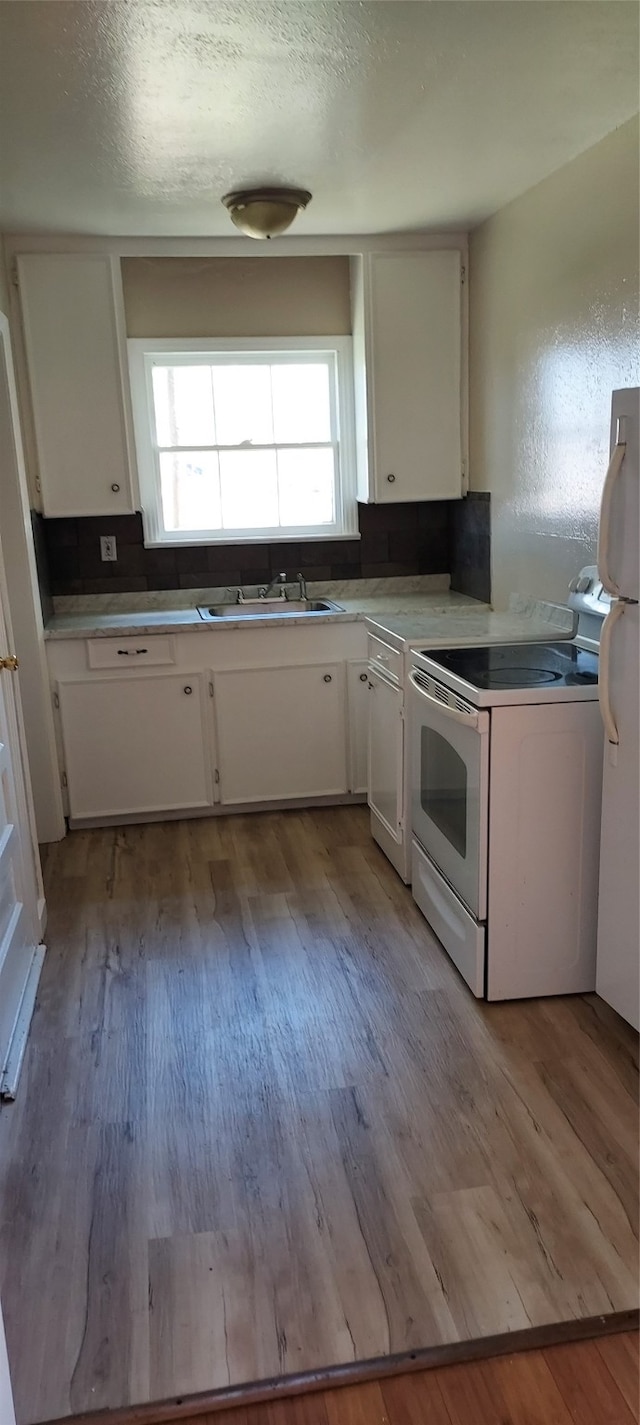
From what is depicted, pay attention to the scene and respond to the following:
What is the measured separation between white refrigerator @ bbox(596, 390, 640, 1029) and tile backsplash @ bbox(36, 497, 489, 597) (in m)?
1.93

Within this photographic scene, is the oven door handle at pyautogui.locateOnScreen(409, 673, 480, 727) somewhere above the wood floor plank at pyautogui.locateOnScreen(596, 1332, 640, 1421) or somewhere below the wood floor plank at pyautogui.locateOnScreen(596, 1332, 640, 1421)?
above

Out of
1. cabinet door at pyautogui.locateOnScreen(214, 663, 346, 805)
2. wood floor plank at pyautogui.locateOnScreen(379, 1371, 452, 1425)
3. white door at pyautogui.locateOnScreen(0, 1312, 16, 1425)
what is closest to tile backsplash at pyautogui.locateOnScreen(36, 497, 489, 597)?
cabinet door at pyautogui.locateOnScreen(214, 663, 346, 805)

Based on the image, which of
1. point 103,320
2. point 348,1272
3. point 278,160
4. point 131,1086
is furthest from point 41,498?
point 348,1272

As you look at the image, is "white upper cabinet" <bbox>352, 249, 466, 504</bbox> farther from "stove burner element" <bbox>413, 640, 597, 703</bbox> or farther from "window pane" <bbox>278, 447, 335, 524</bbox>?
"stove burner element" <bbox>413, 640, 597, 703</bbox>

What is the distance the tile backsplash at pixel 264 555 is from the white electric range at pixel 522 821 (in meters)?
1.70

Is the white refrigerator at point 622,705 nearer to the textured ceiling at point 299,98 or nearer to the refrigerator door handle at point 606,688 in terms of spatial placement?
the refrigerator door handle at point 606,688

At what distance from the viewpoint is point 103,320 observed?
404 centimetres

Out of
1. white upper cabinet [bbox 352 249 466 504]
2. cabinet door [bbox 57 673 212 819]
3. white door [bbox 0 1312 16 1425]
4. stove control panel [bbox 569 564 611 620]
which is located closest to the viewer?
white door [bbox 0 1312 16 1425]

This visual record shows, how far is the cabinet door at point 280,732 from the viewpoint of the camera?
13.8ft

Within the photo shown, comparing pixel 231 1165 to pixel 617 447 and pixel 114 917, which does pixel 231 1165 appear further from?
pixel 617 447

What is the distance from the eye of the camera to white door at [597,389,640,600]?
227 centimetres

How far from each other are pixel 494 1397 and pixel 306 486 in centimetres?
383

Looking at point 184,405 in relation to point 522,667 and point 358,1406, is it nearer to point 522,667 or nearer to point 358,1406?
point 522,667

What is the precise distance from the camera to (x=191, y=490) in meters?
4.62
